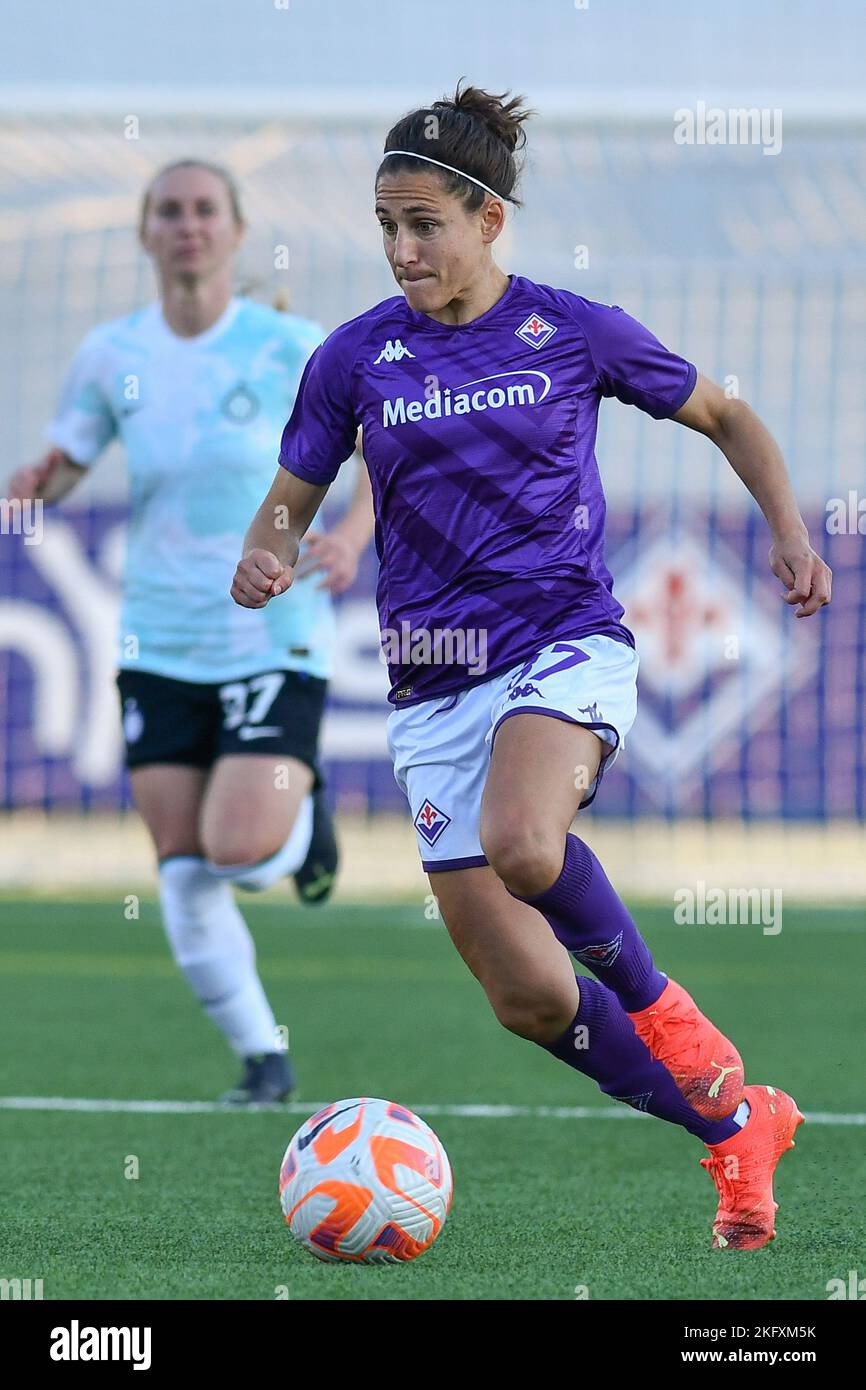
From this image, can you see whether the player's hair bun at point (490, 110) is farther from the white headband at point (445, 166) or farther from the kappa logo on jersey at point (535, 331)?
the kappa logo on jersey at point (535, 331)

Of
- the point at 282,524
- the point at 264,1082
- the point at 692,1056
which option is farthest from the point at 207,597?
the point at 692,1056

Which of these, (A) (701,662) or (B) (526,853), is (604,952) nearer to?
(B) (526,853)

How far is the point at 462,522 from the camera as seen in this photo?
4.09m

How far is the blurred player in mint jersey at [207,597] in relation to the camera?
580 cm

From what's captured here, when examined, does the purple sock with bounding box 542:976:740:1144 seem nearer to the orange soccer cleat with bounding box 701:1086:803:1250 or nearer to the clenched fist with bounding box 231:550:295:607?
the orange soccer cleat with bounding box 701:1086:803:1250

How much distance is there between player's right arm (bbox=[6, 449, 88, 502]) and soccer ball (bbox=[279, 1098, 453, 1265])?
233 centimetres

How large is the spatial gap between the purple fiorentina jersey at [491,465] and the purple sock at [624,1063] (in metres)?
0.68

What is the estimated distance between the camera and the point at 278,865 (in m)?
5.89

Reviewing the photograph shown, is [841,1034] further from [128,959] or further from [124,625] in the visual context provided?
[128,959]

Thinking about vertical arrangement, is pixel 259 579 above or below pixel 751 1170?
above

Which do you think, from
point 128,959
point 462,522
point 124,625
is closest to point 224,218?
point 124,625

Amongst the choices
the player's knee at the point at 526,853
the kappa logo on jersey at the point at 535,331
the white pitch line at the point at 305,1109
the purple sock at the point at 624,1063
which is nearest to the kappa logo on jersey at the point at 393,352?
the kappa logo on jersey at the point at 535,331

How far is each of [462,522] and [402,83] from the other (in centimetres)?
1603

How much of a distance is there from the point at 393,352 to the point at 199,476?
193cm
